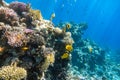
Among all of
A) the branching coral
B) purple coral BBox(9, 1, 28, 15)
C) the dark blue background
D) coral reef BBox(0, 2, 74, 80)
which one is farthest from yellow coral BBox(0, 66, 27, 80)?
the dark blue background

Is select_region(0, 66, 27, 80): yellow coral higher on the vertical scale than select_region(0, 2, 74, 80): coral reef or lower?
lower

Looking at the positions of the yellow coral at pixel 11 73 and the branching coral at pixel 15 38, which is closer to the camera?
the yellow coral at pixel 11 73

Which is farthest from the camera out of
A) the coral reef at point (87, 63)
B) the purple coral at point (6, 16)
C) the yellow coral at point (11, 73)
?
the coral reef at point (87, 63)

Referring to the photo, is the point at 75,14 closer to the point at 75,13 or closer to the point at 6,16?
the point at 75,13

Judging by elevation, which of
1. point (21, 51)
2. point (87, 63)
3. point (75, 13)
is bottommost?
point (21, 51)

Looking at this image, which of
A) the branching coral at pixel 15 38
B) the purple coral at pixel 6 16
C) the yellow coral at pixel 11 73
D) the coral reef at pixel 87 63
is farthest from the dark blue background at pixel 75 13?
the coral reef at pixel 87 63

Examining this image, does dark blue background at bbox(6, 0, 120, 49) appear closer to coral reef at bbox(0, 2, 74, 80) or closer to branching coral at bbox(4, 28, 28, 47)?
coral reef at bbox(0, 2, 74, 80)

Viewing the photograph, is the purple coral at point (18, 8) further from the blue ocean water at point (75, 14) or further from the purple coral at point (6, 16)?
the purple coral at point (6, 16)

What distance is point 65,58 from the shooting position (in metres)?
8.74

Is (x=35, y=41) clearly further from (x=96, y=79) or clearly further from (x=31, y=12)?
(x=96, y=79)

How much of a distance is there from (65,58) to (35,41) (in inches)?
98.2

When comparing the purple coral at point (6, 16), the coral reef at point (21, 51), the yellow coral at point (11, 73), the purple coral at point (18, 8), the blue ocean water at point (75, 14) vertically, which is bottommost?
the yellow coral at point (11, 73)

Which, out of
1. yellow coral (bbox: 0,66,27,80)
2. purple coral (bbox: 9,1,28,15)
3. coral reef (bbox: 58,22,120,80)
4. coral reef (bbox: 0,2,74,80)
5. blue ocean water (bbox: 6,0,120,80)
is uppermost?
blue ocean water (bbox: 6,0,120,80)

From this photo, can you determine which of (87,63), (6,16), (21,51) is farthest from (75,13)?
(21,51)
